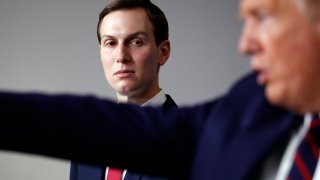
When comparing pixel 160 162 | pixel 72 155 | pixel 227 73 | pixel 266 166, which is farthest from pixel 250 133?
pixel 227 73

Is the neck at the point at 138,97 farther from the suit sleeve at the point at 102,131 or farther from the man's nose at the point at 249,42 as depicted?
the man's nose at the point at 249,42

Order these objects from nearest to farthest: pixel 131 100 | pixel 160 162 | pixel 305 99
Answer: pixel 305 99
pixel 160 162
pixel 131 100

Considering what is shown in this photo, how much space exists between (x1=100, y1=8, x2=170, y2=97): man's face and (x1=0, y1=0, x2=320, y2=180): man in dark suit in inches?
20.5

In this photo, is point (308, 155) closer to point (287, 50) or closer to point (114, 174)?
point (287, 50)

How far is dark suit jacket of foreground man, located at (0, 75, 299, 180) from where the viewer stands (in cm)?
58

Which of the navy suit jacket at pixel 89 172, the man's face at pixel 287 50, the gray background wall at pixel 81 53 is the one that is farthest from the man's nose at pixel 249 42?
the gray background wall at pixel 81 53

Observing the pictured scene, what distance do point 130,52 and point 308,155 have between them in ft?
2.40

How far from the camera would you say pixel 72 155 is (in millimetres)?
619

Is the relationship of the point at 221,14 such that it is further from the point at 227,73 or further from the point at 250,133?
the point at 250,133

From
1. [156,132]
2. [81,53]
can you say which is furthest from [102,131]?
[81,53]

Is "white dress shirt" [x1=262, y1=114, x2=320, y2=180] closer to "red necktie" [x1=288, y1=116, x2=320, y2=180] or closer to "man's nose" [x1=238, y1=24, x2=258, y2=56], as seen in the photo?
"red necktie" [x1=288, y1=116, x2=320, y2=180]

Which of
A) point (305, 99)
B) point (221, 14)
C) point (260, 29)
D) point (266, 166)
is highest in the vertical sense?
point (221, 14)

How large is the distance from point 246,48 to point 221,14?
1517 mm

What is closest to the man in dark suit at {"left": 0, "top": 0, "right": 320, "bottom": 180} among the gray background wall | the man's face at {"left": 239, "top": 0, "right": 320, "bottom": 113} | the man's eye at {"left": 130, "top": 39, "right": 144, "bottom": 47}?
the man's face at {"left": 239, "top": 0, "right": 320, "bottom": 113}
